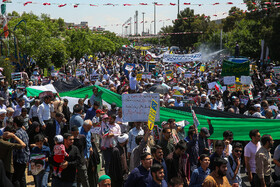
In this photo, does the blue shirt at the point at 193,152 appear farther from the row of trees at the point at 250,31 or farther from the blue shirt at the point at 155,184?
the row of trees at the point at 250,31

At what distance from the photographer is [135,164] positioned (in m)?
6.89

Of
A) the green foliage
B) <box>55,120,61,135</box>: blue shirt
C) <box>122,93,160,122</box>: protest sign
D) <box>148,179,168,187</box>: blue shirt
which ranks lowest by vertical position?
the green foliage

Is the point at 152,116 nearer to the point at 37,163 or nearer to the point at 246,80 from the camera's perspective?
the point at 37,163

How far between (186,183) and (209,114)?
390 cm

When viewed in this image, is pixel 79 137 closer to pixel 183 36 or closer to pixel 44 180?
pixel 44 180

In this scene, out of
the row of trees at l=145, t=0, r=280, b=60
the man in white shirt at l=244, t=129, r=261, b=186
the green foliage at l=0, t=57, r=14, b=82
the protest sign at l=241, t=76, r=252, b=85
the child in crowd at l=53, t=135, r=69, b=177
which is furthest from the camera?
the row of trees at l=145, t=0, r=280, b=60

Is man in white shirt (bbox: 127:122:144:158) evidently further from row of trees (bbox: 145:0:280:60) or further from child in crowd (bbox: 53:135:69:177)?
row of trees (bbox: 145:0:280:60)

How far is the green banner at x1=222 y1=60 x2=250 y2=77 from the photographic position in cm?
1900

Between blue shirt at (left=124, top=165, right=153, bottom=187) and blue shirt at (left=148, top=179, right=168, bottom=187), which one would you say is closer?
blue shirt at (left=148, top=179, right=168, bottom=187)

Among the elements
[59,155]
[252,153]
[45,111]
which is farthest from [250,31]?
[59,155]

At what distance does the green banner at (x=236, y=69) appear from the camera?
1900cm

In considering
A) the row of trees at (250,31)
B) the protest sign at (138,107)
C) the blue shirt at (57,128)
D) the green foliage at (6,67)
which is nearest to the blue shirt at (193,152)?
the protest sign at (138,107)

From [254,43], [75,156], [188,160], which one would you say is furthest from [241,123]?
[254,43]

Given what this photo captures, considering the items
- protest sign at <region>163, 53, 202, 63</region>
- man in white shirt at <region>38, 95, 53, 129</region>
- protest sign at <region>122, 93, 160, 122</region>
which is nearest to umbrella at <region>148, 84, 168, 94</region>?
man in white shirt at <region>38, 95, 53, 129</region>
